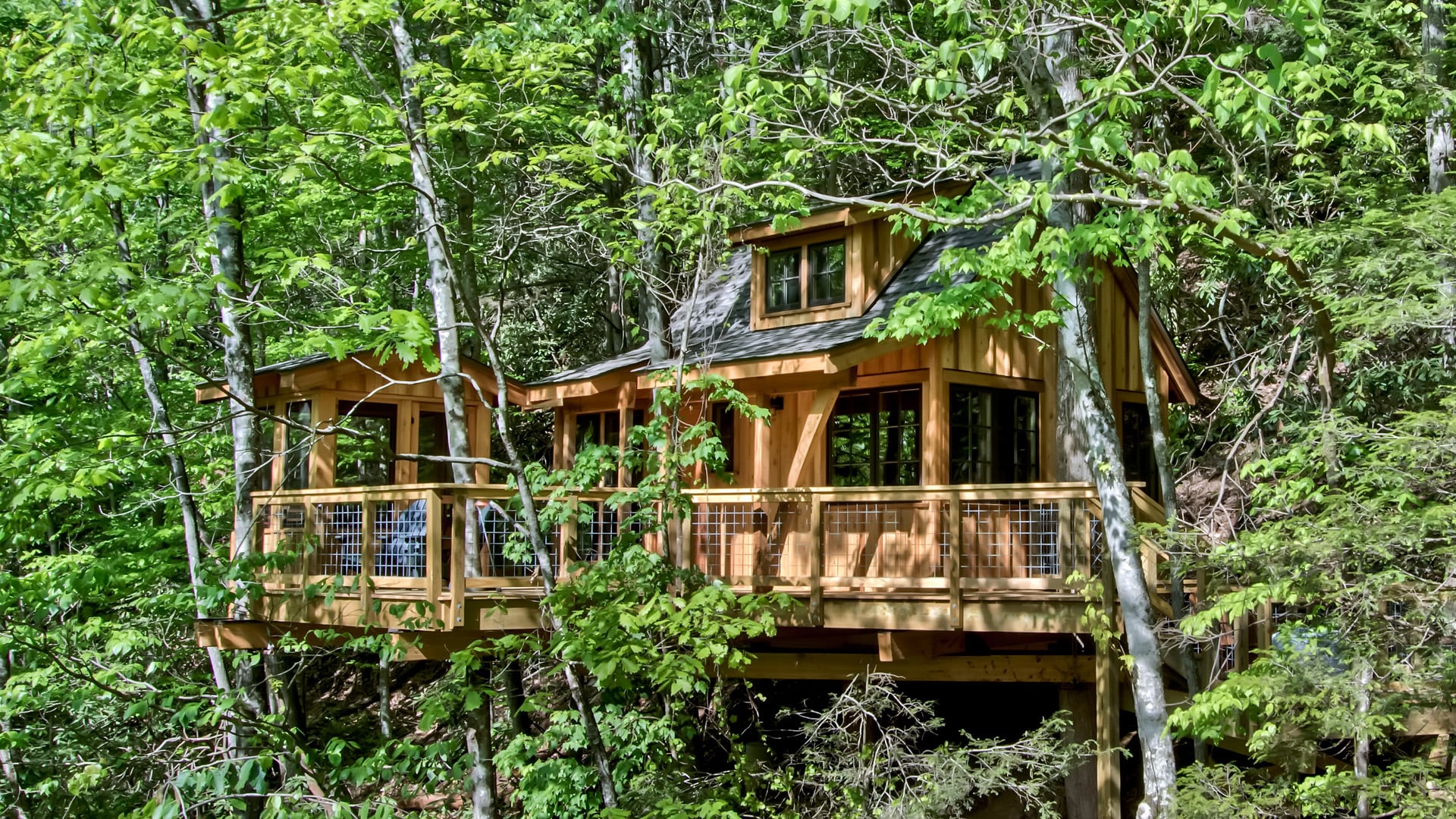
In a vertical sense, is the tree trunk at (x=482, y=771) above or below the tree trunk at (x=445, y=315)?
below

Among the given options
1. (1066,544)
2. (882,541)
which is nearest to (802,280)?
(882,541)

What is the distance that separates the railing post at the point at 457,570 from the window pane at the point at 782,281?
5440 mm

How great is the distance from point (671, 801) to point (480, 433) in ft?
24.5

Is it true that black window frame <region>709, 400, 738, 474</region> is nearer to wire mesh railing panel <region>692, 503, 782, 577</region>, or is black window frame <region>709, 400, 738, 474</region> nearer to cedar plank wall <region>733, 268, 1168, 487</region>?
cedar plank wall <region>733, 268, 1168, 487</region>

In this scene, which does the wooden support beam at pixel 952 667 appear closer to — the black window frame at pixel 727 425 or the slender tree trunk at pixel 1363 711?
the slender tree trunk at pixel 1363 711

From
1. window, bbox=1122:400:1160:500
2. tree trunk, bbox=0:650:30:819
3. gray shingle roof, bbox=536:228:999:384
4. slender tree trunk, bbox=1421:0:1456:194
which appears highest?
slender tree trunk, bbox=1421:0:1456:194

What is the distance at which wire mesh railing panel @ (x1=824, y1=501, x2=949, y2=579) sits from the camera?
33.4ft

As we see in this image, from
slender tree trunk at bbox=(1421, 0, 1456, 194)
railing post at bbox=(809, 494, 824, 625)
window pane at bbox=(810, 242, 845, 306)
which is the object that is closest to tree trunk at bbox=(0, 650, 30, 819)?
railing post at bbox=(809, 494, 824, 625)

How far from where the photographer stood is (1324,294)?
23.3 ft

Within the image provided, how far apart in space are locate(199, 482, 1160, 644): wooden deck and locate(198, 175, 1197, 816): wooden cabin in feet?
0.09

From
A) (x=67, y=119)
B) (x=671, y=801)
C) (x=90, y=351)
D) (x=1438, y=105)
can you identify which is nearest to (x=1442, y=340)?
(x=1438, y=105)

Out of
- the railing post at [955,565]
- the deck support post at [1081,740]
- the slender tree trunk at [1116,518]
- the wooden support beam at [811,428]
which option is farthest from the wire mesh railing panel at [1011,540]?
the wooden support beam at [811,428]

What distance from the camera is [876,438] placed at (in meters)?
12.6

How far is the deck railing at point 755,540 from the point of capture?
8961 mm
